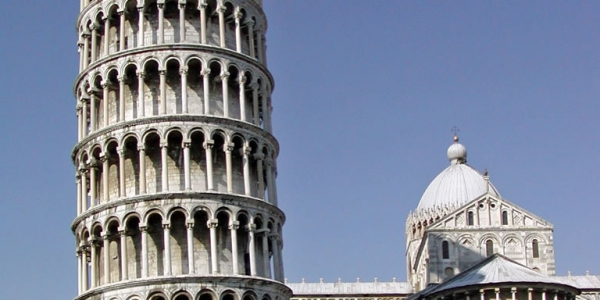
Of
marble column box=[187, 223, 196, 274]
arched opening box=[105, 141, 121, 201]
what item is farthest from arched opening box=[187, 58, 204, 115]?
marble column box=[187, 223, 196, 274]

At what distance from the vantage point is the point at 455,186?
76.6 meters

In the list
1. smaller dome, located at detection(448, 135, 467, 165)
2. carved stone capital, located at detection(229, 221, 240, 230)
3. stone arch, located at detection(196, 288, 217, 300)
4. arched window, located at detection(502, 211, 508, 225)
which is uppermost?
smaller dome, located at detection(448, 135, 467, 165)

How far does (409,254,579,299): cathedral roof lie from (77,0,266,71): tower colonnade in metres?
16.0

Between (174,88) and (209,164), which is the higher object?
(174,88)

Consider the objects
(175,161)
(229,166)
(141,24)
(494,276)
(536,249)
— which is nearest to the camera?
(229,166)

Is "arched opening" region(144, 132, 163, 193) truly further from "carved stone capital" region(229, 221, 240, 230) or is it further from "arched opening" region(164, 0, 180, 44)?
"arched opening" region(164, 0, 180, 44)

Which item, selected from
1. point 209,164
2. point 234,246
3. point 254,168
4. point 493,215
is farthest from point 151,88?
point 493,215

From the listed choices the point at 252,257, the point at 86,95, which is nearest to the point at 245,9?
the point at 86,95

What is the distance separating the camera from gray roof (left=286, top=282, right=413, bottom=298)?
80.0m

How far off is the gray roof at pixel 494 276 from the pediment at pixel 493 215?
966cm

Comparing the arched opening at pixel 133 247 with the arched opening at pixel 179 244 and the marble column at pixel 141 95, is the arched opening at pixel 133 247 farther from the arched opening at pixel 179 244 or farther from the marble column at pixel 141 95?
the marble column at pixel 141 95

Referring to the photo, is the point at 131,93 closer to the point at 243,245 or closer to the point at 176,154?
the point at 176,154

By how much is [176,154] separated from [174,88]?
2.68 m

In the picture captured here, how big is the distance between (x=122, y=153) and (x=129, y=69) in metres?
3.48
